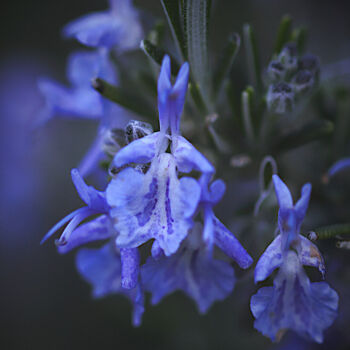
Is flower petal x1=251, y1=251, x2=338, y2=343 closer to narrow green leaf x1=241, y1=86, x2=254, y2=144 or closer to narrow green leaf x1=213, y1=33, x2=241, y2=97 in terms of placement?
narrow green leaf x1=241, y1=86, x2=254, y2=144

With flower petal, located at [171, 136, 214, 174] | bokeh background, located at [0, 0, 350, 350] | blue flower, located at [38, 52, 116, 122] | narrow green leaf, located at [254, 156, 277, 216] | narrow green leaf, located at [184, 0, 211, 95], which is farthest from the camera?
bokeh background, located at [0, 0, 350, 350]

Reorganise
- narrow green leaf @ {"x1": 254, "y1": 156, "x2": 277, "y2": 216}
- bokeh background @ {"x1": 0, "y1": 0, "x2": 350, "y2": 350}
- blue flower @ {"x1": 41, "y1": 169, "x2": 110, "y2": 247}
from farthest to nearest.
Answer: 1. bokeh background @ {"x1": 0, "y1": 0, "x2": 350, "y2": 350}
2. narrow green leaf @ {"x1": 254, "y1": 156, "x2": 277, "y2": 216}
3. blue flower @ {"x1": 41, "y1": 169, "x2": 110, "y2": 247}

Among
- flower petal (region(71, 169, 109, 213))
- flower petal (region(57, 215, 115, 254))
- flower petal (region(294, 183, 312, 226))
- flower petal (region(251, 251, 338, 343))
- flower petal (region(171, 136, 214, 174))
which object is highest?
flower petal (region(171, 136, 214, 174))

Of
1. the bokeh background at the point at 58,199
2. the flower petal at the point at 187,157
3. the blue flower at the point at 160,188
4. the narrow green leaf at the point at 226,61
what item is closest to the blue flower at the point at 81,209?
the blue flower at the point at 160,188

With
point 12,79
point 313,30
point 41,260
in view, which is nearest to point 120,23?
point 313,30

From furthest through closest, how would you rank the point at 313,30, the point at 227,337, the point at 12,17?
the point at 12,17
the point at 313,30
the point at 227,337

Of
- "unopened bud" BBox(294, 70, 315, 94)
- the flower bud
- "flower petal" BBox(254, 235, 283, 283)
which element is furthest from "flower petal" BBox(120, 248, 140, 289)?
"unopened bud" BBox(294, 70, 315, 94)

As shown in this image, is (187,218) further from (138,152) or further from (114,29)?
(114,29)

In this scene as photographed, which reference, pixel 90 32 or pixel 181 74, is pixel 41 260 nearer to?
pixel 90 32
